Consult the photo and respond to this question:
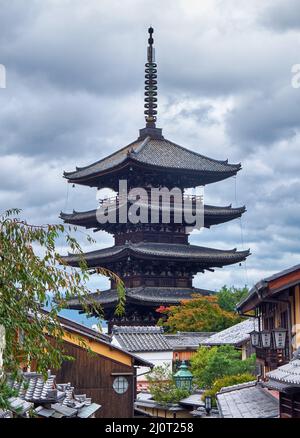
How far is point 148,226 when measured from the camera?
5178 cm

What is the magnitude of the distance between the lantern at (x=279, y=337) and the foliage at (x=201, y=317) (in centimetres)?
2605

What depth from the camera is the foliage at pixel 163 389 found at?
111 ft

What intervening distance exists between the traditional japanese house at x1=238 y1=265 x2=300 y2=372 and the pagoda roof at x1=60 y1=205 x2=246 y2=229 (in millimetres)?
29036

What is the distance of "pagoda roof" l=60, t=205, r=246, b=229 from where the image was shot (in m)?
53.4

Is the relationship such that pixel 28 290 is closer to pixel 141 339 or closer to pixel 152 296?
pixel 141 339

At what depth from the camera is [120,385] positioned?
27.4 m

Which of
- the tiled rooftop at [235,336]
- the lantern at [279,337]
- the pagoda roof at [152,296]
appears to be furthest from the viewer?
the pagoda roof at [152,296]

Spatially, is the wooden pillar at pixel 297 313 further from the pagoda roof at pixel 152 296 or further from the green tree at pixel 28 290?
the pagoda roof at pixel 152 296

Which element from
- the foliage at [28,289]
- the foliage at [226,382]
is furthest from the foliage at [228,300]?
the foliage at [28,289]

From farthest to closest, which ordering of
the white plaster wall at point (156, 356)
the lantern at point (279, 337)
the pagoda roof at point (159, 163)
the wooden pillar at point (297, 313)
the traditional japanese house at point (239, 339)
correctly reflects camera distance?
1. the pagoda roof at point (159, 163)
2. the white plaster wall at point (156, 356)
3. the traditional japanese house at point (239, 339)
4. the lantern at point (279, 337)
5. the wooden pillar at point (297, 313)

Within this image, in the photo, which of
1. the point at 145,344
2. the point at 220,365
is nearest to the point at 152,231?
the point at 145,344

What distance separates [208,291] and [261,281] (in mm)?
33689

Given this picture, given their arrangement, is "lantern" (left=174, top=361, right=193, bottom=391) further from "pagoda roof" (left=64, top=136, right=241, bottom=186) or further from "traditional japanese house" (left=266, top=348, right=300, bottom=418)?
"traditional japanese house" (left=266, top=348, right=300, bottom=418)

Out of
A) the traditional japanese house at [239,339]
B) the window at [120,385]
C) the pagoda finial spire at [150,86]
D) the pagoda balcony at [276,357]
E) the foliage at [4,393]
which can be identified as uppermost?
the pagoda finial spire at [150,86]
